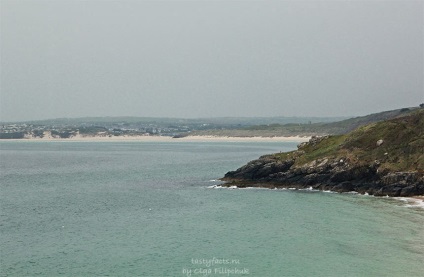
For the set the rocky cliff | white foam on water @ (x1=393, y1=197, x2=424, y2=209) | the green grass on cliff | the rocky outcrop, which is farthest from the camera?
the green grass on cliff

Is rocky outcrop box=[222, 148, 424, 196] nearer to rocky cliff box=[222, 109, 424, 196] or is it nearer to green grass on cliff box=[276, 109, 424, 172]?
rocky cliff box=[222, 109, 424, 196]

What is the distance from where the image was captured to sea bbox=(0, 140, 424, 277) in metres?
35.0

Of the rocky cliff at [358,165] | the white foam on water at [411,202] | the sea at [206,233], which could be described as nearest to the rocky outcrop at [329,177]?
the rocky cliff at [358,165]

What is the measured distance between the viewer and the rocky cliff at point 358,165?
219 feet

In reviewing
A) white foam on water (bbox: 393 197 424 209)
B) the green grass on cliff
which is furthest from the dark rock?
white foam on water (bbox: 393 197 424 209)

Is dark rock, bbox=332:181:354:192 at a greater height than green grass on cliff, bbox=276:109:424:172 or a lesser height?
lesser

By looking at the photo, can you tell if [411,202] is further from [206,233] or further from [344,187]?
[206,233]

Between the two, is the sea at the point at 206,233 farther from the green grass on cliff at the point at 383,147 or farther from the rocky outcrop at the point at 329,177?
the green grass on cliff at the point at 383,147

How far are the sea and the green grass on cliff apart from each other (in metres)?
8.77

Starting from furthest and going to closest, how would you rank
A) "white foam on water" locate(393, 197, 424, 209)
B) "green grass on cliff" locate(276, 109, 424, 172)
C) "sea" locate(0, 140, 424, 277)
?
"green grass on cliff" locate(276, 109, 424, 172), "white foam on water" locate(393, 197, 424, 209), "sea" locate(0, 140, 424, 277)

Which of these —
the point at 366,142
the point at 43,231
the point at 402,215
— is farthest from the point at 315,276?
the point at 366,142

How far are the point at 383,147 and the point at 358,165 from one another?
5986 millimetres

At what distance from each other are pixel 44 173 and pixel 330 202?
68.7 metres

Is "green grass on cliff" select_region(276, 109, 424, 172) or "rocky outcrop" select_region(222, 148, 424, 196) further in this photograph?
"green grass on cliff" select_region(276, 109, 424, 172)
